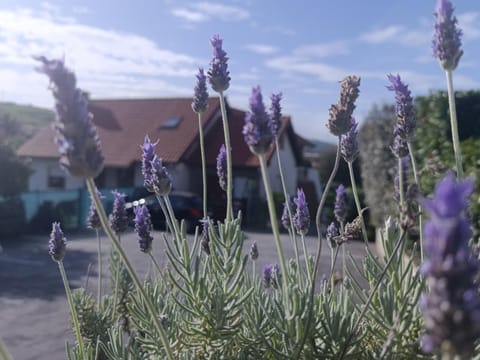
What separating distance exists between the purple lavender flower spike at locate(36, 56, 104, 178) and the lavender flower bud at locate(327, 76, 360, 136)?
32.9 inches

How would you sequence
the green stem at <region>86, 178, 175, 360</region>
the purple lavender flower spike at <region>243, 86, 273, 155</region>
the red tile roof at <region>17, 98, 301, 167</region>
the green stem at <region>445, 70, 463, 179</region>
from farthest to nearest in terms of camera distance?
the red tile roof at <region>17, 98, 301, 167</region> < the green stem at <region>445, 70, 463, 179</region> < the purple lavender flower spike at <region>243, 86, 273, 155</region> < the green stem at <region>86, 178, 175, 360</region>

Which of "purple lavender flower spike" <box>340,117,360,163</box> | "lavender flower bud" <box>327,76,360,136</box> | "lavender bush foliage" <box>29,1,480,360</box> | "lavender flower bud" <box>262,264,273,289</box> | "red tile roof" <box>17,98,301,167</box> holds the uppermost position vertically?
"red tile roof" <box>17,98,301,167</box>

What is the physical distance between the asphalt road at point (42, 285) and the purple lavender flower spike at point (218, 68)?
6.15 feet

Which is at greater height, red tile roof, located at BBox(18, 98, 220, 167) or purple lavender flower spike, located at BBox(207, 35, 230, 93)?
red tile roof, located at BBox(18, 98, 220, 167)

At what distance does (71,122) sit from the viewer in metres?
1.25

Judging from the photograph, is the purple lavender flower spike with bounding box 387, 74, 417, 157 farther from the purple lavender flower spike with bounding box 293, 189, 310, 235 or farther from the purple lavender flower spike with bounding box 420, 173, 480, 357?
the purple lavender flower spike with bounding box 420, 173, 480, 357

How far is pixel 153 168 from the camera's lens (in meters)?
1.86

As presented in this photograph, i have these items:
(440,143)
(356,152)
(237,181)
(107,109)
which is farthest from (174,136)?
(356,152)

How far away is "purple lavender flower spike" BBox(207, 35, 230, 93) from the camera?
2.03m

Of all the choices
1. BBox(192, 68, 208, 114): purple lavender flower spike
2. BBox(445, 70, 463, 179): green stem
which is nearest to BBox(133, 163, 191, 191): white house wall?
BBox(192, 68, 208, 114): purple lavender flower spike

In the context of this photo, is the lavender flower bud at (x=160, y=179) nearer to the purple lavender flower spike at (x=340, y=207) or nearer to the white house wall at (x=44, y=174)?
the purple lavender flower spike at (x=340, y=207)

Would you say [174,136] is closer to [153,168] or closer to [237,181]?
[237,181]

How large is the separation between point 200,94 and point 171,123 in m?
21.4

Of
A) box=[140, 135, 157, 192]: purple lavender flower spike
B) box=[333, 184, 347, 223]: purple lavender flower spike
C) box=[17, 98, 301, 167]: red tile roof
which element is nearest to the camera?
box=[140, 135, 157, 192]: purple lavender flower spike
